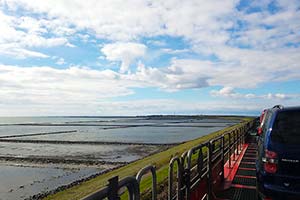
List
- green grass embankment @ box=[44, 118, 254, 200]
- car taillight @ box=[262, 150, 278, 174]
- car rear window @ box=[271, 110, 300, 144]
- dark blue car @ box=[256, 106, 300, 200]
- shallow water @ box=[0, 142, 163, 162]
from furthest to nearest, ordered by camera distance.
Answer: shallow water @ box=[0, 142, 163, 162], green grass embankment @ box=[44, 118, 254, 200], car rear window @ box=[271, 110, 300, 144], car taillight @ box=[262, 150, 278, 174], dark blue car @ box=[256, 106, 300, 200]

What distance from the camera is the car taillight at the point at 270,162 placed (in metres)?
4.94

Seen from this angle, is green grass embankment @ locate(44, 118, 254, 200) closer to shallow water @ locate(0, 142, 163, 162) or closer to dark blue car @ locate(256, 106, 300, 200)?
dark blue car @ locate(256, 106, 300, 200)

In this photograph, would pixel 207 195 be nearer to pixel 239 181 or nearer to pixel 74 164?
pixel 239 181

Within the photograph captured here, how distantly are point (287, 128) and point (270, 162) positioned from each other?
0.62m

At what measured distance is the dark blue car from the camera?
4.83 m

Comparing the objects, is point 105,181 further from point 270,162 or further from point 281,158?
point 281,158

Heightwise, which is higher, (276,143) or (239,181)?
(276,143)

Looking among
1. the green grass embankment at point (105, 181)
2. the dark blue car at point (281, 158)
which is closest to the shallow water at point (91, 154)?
the green grass embankment at point (105, 181)

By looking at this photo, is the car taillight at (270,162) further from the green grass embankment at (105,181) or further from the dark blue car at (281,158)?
the green grass embankment at (105,181)

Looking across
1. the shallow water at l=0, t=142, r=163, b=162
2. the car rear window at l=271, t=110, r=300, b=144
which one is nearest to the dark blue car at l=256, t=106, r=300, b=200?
the car rear window at l=271, t=110, r=300, b=144

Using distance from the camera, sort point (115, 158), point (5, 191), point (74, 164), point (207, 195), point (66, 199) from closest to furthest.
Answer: point (207, 195)
point (66, 199)
point (5, 191)
point (74, 164)
point (115, 158)

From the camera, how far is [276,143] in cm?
502

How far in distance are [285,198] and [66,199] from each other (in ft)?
33.2

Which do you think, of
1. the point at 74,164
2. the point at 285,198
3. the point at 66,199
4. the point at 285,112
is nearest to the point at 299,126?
the point at 285,112
